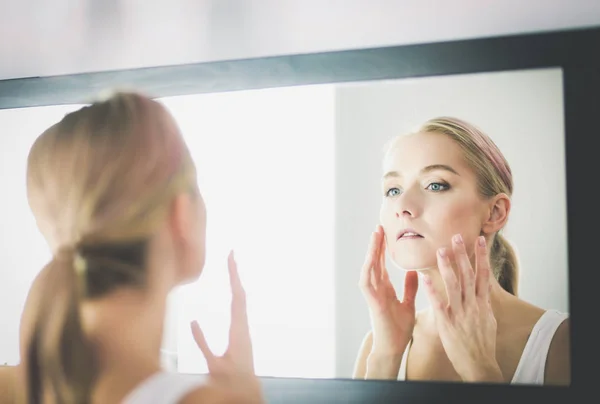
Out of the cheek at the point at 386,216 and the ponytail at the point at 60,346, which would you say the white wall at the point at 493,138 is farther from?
the ponytail at the point at 60,346

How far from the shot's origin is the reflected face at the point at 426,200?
47.6 inches

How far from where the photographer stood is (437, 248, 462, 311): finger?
3.94 feet

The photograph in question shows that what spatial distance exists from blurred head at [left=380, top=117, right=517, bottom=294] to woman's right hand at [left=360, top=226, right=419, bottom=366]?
0.03 m

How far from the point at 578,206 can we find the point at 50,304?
0.87 m

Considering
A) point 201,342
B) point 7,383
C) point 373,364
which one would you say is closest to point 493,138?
point 373,364

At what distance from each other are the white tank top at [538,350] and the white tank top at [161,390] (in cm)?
55

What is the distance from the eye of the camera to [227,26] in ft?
4.60

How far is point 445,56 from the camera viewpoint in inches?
48.9

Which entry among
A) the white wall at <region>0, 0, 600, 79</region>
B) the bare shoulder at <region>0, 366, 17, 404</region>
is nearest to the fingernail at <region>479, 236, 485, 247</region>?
the white wall at <region>0, 0, 600, 79</region>

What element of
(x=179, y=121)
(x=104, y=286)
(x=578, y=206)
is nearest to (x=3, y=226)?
(x=179, y=121)

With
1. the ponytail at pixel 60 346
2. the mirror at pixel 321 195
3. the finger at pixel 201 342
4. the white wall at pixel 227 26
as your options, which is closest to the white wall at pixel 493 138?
the mirror at pixel 321 195

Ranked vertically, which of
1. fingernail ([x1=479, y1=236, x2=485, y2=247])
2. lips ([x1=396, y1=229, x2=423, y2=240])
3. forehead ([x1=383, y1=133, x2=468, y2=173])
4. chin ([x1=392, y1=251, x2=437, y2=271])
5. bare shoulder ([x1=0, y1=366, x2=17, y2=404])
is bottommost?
bare shoulder ([x1=0, y1=366, x2=17, y2=404])

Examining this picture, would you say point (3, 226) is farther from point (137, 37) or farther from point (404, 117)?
point (404, 117)

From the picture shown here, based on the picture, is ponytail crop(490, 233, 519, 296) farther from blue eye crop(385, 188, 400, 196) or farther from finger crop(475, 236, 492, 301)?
blue eye crop(385, 188, 400, 196)
